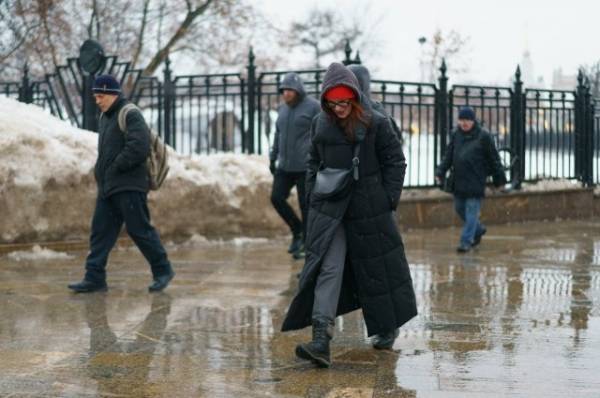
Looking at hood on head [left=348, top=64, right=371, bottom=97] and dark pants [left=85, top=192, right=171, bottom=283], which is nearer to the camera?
hood on head [left=348, top=64, right=371, bottom=97]

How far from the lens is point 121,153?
8.22m

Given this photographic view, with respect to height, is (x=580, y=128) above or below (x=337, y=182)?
above

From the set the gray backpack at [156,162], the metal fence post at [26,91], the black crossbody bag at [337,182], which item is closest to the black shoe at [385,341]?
the black crossbody bag at [337,182]

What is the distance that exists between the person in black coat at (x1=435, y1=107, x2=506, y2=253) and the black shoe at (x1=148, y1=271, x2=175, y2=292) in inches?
155

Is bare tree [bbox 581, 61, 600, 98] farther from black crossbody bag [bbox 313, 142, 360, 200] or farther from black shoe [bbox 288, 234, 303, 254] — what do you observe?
black crossbody bag [bbox 313, 142, 360, 200]

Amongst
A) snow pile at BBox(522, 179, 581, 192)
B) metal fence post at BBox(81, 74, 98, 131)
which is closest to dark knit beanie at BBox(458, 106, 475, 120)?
snow pile at BBox(522, 179, 581, 192)

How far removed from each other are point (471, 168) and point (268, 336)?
17.3 ft

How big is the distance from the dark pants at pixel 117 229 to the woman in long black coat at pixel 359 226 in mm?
2570

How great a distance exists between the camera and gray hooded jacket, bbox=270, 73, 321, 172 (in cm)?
984

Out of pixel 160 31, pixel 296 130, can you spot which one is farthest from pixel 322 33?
pixel 296 130

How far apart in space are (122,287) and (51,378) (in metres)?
3.33

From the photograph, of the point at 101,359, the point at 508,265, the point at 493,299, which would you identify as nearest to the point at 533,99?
the point at 508,265

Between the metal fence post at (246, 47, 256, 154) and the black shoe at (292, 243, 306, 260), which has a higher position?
the metal fence post at (246, 47, 256, 154)

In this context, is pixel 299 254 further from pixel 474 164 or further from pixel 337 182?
pixel 337 182
